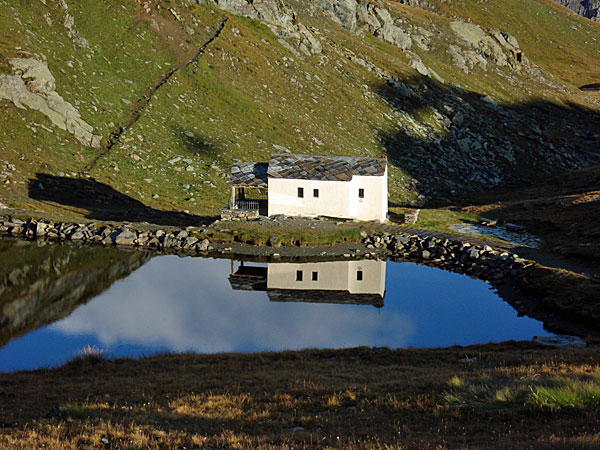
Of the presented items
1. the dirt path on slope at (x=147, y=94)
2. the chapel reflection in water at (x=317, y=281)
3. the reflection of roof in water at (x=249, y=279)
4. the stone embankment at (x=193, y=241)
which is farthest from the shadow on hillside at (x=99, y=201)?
the chapel reflection in water at (x=317, y=281)

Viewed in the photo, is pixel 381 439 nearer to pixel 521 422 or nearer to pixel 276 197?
pixel 521 422

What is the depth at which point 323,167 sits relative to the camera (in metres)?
54.6

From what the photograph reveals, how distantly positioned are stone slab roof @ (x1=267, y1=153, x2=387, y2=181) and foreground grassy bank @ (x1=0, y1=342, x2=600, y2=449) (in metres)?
30.7

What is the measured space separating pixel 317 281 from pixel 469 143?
67.6 m

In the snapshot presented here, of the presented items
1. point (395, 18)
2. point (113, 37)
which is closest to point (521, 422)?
point (113, 37)

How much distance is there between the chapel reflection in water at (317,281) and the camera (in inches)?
1517

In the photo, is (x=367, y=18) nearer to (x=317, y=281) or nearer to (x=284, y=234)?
(x=284, y=234)

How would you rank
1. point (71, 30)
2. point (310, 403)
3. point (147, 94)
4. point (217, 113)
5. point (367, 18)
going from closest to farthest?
point (310, 403), point (147, 94), point (217, 113), point (71, 30), point (367, 18)

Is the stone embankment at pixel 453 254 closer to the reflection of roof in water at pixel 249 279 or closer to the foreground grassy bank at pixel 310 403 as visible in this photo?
the reflection of roof in water at pixel 249 279

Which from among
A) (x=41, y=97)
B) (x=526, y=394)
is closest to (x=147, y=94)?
(x=41, y=97)

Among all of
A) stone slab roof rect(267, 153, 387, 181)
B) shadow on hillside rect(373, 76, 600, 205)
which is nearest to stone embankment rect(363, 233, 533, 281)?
stone slab roof rect(267, 153, 387, 181)

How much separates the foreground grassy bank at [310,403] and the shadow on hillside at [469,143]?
188 feet

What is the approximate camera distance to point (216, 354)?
26266mm

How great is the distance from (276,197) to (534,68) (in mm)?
154350
